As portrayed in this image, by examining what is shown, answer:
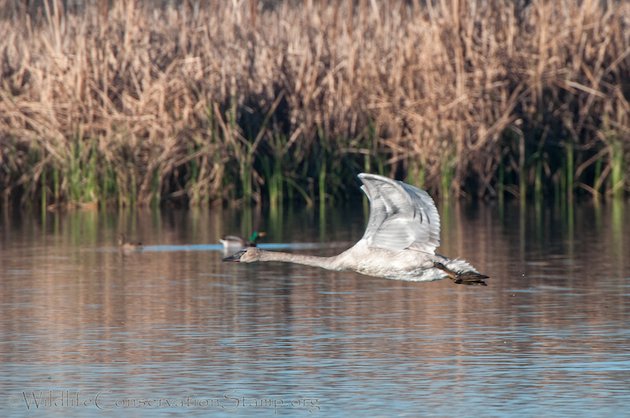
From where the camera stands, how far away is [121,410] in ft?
24.6

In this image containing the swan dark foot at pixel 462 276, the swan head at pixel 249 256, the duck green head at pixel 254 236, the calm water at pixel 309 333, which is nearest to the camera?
the calm water at pixel 309 333

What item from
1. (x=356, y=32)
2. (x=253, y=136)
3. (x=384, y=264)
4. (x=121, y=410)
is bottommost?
(x=121, y=410)

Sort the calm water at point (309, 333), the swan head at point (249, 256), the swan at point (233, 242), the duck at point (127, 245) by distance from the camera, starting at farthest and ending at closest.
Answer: the duck at point (127, 245), the swan at point (233, 242), the swan head at point (249, 256), the calm water at point (309, 333)

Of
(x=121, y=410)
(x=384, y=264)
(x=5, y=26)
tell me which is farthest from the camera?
(x=5, y=26)

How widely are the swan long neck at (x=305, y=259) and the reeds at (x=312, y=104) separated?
10.5m

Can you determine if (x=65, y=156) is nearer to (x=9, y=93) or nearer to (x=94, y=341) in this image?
(x=9, y=93)

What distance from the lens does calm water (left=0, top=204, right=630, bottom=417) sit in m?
7.73

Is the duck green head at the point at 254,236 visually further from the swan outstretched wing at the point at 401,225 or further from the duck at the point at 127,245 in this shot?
the swan outstretched wing at the point at 401,225

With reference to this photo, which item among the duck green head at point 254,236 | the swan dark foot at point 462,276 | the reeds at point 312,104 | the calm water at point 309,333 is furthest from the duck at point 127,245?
the swan dark foot at point 462,276

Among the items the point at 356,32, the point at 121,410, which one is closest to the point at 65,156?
the point at 356,32

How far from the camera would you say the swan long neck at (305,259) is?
9469mm

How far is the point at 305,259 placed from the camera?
9680mm

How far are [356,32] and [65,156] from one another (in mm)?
4362

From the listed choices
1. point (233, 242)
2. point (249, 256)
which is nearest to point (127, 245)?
point (233, 242)
